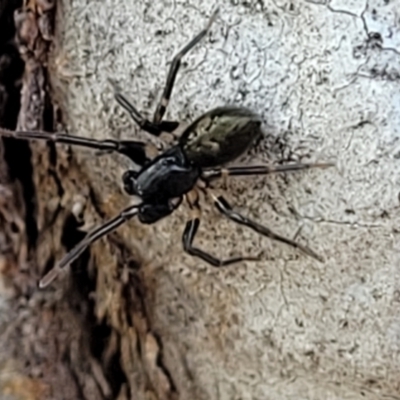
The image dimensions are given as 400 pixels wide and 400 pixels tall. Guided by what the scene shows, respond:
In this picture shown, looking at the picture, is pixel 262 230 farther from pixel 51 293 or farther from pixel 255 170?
pixel 51 293

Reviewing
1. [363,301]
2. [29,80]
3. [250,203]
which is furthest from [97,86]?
[363,301]

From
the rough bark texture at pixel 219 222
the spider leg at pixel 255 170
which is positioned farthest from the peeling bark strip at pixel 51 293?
the spider leg at pixel 255 170

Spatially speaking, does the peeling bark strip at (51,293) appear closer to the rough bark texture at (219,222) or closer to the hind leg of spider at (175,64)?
the rough bark texture at (219,222)

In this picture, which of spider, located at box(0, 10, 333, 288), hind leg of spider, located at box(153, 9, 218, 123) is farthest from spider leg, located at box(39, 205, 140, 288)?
hind leg of spider, located at box(153, 9, 218, 123)

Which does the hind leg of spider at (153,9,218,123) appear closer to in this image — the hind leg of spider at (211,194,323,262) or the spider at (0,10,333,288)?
the spider at (0,10,333,288)

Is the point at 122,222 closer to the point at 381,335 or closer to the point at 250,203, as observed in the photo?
→ the point at 250,203
